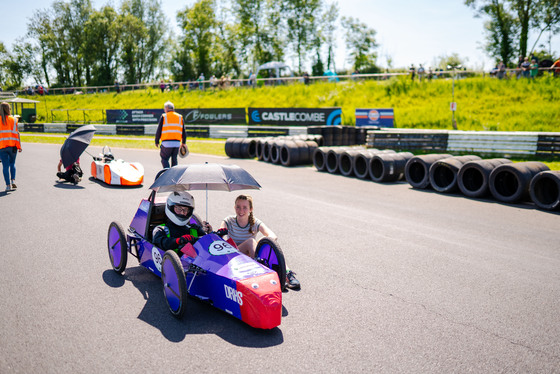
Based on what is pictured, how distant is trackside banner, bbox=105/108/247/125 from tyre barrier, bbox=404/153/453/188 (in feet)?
57.6

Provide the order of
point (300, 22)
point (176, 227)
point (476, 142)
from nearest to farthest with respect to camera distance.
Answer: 1. point (176, 227)
2. point (476, 142)
3. point (300, 22)

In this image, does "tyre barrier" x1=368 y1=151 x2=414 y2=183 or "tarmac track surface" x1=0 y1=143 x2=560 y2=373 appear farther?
"tyre barrier" x1=368 y1=151 x2=414 y2=183

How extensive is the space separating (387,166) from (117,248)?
9016mm

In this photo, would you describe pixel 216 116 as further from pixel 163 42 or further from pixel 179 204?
pixel 163 42

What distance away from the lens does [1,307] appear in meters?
4.75

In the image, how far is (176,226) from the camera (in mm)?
5195

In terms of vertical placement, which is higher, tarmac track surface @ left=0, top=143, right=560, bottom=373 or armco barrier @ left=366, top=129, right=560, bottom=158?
armco barrier @ left=366, top=129, right=560, bottom=158

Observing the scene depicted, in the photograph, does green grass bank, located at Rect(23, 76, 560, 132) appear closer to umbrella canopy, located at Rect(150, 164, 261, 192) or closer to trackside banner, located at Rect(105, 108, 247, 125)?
trackside banner, located at Rect(105, 108, 247, 125)

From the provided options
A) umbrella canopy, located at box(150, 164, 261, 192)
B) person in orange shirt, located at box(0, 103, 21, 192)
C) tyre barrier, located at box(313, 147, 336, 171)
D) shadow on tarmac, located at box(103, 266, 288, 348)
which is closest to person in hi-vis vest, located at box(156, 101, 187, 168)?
person in orange shirt, located at box(0, 103, 21, 192)

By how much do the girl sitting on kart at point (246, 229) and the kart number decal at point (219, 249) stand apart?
46 cm

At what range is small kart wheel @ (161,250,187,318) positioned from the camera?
14.1 ft

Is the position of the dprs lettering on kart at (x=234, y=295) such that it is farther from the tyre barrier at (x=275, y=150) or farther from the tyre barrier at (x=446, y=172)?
the tyre barrier at (x=275, y=150)

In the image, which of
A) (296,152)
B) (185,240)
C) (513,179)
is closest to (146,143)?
(296,152)

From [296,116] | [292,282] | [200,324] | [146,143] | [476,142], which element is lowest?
[200,324]
